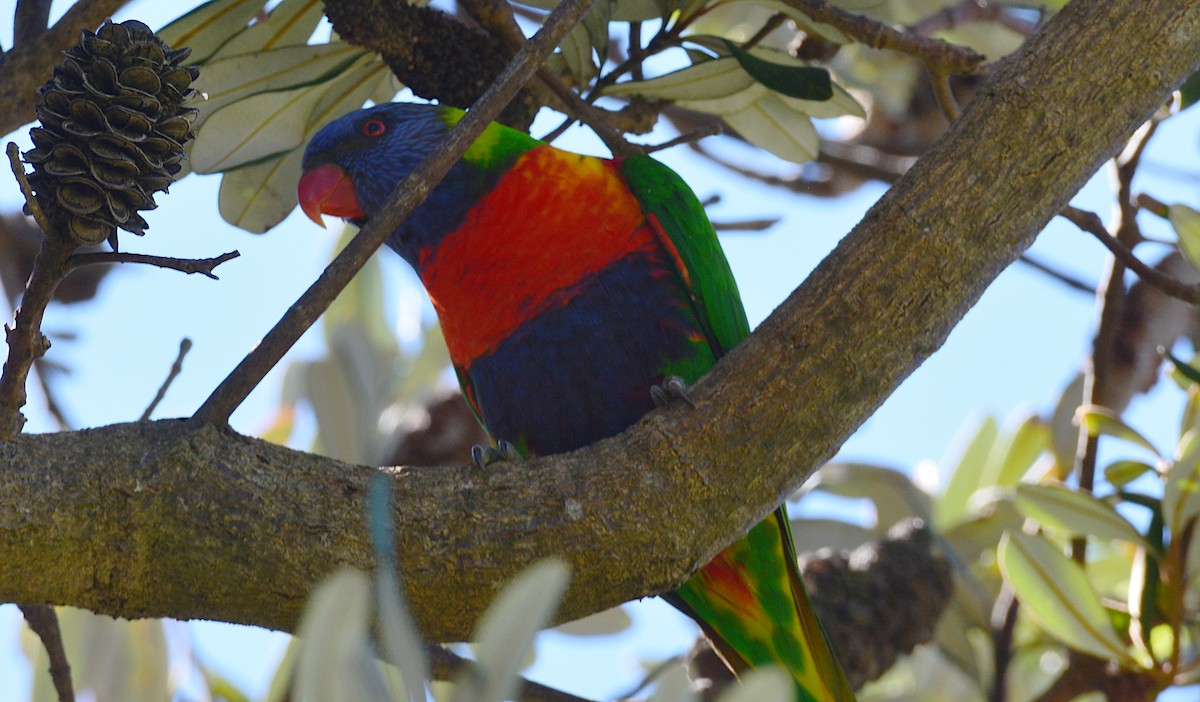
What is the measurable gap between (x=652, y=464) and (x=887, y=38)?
1.15 metres

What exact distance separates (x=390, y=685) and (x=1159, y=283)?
1.85 m

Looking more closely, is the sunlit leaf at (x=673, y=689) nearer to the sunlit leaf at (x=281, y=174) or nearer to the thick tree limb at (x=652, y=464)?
the thick tree limb at (x=652, y=464)

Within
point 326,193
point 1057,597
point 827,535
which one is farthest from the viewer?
point 827,535

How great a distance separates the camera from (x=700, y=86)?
8.20ft

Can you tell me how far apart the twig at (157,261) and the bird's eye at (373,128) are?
151 centimetres

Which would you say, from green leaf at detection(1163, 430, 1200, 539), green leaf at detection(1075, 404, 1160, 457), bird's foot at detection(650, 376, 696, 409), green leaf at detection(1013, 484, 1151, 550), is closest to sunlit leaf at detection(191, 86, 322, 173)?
bird's foot at detection(650, 376, 696, 409)

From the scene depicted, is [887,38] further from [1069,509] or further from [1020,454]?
[1020,454]

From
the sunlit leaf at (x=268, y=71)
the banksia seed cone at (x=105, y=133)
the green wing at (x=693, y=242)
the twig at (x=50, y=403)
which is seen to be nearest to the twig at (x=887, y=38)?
the green wing at (x=693, y=242)

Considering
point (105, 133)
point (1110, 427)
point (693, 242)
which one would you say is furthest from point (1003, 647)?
point (105, 133)

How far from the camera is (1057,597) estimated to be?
8.49 feet

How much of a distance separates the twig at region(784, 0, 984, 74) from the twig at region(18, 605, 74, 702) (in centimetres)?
185

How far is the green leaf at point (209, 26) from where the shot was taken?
2291mm

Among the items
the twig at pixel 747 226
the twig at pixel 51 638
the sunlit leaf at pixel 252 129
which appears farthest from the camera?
the twig at pixel 747 226

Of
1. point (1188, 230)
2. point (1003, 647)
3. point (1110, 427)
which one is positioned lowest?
point (1003, 647)
